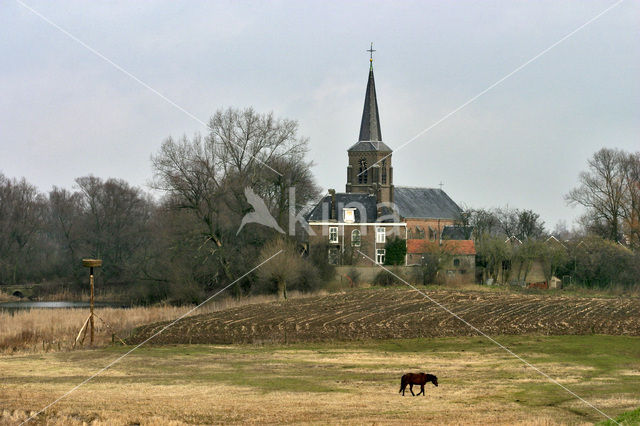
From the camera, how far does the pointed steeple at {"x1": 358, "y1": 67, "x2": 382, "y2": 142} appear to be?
3120 inches

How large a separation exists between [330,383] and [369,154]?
192ft

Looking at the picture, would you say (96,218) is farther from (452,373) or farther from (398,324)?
(452,373)

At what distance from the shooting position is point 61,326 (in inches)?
1325

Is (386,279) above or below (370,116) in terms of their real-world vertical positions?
below

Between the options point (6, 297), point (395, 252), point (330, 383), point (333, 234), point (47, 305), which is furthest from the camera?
point (333, 234)

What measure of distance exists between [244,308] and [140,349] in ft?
44.2

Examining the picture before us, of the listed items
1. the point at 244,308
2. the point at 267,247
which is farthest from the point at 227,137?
the point at 244,308

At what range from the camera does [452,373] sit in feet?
75.5

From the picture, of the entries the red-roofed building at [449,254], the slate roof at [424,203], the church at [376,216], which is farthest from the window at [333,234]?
the slate roof at [424,203]

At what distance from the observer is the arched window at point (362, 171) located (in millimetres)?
78688

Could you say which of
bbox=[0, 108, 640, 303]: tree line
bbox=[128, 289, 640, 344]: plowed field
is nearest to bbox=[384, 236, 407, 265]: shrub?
bbox=[0, 108, 640, 303]: tree line

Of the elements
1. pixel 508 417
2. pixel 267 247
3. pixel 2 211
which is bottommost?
pixel 508 417

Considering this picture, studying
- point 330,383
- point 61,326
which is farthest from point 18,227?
point 330,383

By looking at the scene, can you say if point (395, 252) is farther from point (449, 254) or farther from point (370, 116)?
point (370, 116)
